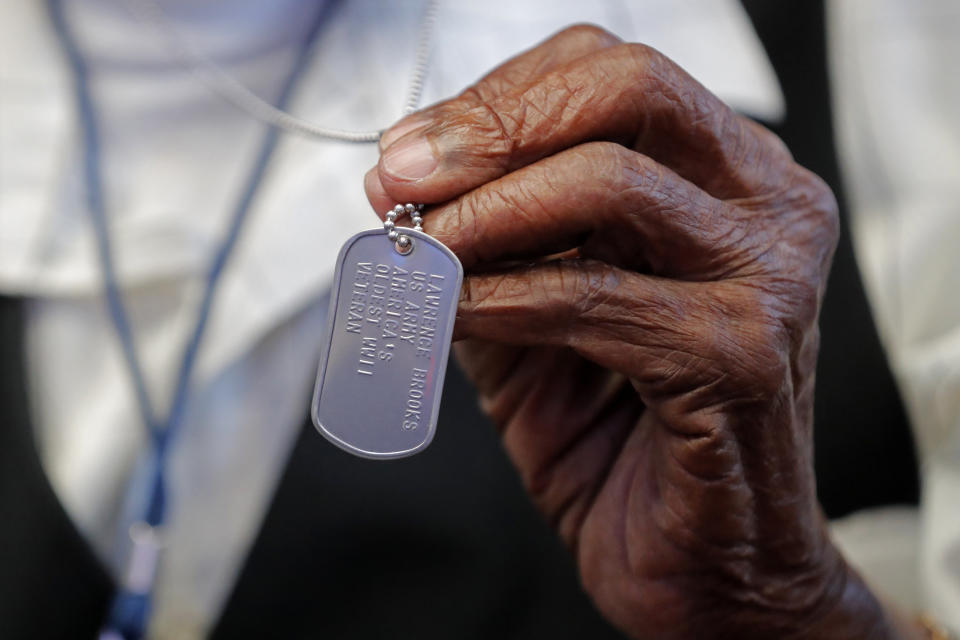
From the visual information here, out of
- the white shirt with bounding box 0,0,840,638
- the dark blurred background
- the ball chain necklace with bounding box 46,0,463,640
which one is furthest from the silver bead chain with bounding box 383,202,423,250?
the dark blurred background

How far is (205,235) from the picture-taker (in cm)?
109

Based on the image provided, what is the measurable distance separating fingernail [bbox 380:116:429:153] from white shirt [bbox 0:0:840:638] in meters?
0.42

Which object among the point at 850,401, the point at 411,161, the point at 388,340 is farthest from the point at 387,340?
the point at 850,401

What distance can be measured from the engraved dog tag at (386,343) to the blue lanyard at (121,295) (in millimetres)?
488

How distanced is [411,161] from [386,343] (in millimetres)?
139

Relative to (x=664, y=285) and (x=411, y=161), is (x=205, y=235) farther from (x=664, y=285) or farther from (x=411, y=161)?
(x=664, y=285)

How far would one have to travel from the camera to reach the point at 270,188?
43.0 inches

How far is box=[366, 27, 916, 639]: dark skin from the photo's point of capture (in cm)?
56

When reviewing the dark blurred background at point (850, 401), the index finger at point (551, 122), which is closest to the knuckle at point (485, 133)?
the index finger at point (551, 122)

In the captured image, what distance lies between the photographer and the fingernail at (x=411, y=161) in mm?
560

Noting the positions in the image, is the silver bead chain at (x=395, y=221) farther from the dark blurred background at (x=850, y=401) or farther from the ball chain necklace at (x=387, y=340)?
the dark blurred background at (x=850, y=401)

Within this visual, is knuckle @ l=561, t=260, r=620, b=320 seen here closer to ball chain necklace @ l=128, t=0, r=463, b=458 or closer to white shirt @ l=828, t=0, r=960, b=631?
ball chain necklace @ l=128, t=0, r=463, b=458

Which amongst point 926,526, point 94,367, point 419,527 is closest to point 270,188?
point 94,367

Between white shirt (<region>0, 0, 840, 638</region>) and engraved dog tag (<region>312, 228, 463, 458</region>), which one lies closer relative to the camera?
engraved dog tag (<region>312, 228, 463, 458</region>)
